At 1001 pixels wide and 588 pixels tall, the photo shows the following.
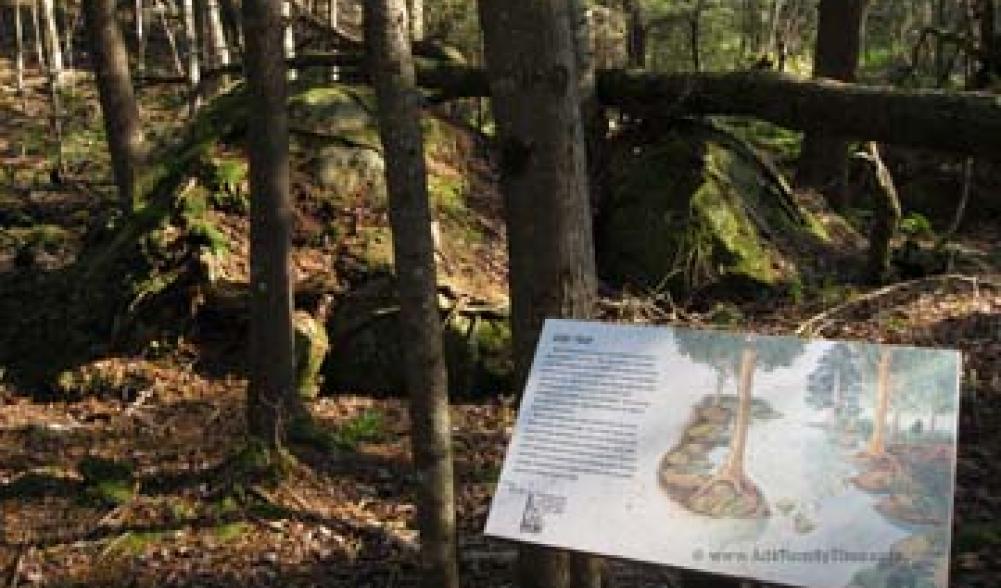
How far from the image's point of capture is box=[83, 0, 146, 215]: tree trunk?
10.5m

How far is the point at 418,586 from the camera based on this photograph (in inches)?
223

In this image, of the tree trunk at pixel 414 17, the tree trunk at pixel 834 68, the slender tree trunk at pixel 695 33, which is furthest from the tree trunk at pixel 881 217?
the tree trunk at pixel 414 17

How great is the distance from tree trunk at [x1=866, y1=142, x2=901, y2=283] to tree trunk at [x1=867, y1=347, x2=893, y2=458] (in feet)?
17.7

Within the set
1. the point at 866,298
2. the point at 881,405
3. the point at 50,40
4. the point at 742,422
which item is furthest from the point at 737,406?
the point at 50,40

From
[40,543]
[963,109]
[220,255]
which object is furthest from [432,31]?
[40,543]

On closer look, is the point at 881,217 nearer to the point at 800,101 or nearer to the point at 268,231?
the point at 800,101

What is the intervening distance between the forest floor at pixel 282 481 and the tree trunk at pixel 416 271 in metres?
1.03

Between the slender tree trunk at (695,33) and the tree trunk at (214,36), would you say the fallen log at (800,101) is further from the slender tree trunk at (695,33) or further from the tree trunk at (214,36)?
the tree trunk at (214,36)

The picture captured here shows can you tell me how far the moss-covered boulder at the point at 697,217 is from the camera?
30.7ft

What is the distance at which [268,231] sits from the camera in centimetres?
668

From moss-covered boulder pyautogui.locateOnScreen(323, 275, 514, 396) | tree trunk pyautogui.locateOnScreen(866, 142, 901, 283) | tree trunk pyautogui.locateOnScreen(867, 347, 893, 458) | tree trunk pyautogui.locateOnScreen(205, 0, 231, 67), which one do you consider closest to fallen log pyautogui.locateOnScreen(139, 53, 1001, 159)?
tree trunk pyautogui.locateOnScreen(866, 142, 901, 283)

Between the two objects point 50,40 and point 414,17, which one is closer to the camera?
point 414,17

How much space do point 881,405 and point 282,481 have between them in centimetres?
413

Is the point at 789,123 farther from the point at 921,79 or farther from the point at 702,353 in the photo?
the point at 921,79
